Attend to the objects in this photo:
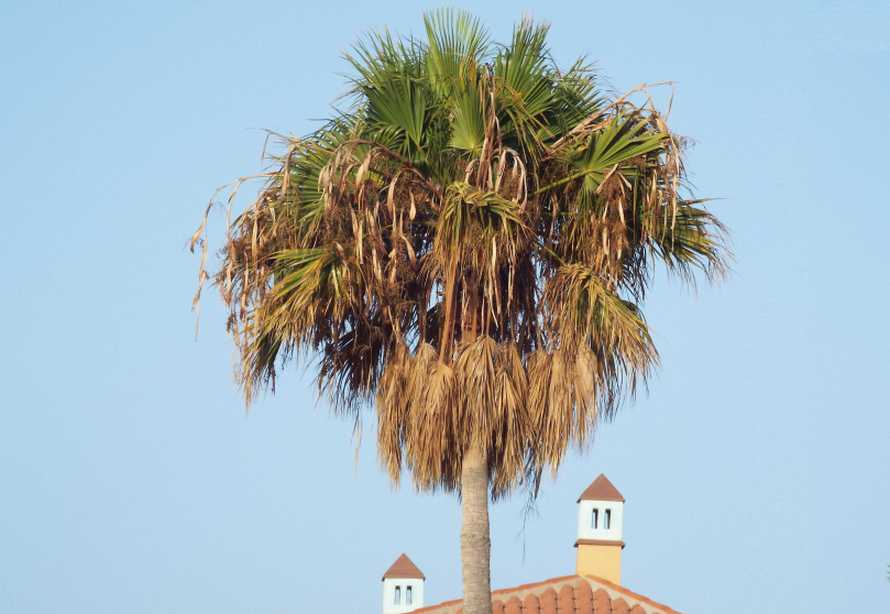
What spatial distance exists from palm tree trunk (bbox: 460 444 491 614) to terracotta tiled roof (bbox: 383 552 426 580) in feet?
107

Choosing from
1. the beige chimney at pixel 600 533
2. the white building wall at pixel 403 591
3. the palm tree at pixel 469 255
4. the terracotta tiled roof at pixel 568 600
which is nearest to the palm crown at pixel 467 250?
the palm tree at pixel 469 255

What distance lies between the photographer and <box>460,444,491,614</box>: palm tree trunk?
1302 cm

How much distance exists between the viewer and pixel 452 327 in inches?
531

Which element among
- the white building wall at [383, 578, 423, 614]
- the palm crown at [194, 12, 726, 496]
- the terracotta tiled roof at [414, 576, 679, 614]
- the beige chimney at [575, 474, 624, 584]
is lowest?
the white building wall at [383, 578, 423, 614]

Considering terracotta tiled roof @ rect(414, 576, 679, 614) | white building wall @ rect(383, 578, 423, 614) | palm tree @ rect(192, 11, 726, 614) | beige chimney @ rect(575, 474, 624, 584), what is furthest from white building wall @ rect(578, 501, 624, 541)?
white building wall @ rect(383, 578, 423, 614)

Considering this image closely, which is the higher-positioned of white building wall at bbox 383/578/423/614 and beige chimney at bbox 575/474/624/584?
beige chimney at bbox 575/474/624/584

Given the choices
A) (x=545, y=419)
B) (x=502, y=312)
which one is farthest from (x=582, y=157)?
(x=545, y=419)

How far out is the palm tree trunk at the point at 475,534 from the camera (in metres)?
13.0

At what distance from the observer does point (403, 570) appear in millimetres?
45469

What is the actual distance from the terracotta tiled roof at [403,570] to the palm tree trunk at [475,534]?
32.5 m

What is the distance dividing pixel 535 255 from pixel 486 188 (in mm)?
976

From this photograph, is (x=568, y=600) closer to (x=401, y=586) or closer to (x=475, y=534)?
(x=475, y=534)

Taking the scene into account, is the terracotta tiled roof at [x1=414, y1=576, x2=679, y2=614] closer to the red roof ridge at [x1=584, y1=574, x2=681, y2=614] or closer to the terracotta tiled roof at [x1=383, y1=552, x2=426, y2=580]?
the red roof ridge at [x1=584, y1=574, x2=681, y2=614]

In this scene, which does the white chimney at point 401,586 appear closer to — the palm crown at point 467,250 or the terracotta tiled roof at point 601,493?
the terracotta tiled roof at point 601,493
